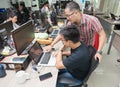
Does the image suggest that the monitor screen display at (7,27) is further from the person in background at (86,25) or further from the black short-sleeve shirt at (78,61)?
the black short-sleeve shirt at (78,61)

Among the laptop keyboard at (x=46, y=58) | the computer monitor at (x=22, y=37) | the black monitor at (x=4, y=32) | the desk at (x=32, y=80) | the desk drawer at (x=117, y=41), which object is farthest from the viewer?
the desk drawer at (x=117, y=41)

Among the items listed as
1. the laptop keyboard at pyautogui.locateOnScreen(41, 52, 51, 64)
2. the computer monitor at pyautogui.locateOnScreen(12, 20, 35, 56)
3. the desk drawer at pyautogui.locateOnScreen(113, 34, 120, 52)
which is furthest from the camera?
the desk drawer at pyautogui.locateOnScreen(113, 34, 120, 52)

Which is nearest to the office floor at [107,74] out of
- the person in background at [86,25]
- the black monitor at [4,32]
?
the person in background at [86,25]

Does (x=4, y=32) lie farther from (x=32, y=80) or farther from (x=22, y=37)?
(x=32, y=80)

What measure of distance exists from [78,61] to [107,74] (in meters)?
1.56

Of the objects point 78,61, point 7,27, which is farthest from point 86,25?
point 7,27

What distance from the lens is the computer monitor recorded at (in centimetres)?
144

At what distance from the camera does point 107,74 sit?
2.55 m

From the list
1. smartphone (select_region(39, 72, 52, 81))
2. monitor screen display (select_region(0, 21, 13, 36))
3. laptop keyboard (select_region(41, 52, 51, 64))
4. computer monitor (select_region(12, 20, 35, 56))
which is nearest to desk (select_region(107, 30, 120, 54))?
laptop keyboard (select_region(41, 52, 51, 64))

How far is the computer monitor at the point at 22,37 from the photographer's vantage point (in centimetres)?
144

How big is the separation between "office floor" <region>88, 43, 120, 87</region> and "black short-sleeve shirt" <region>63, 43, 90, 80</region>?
3.42ft

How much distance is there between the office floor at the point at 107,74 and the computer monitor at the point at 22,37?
137 centimetres

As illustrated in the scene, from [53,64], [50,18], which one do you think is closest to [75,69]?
[53,64]

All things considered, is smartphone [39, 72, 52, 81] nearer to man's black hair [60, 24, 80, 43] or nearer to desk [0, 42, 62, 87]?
desk [0, 42, 62, 87]
